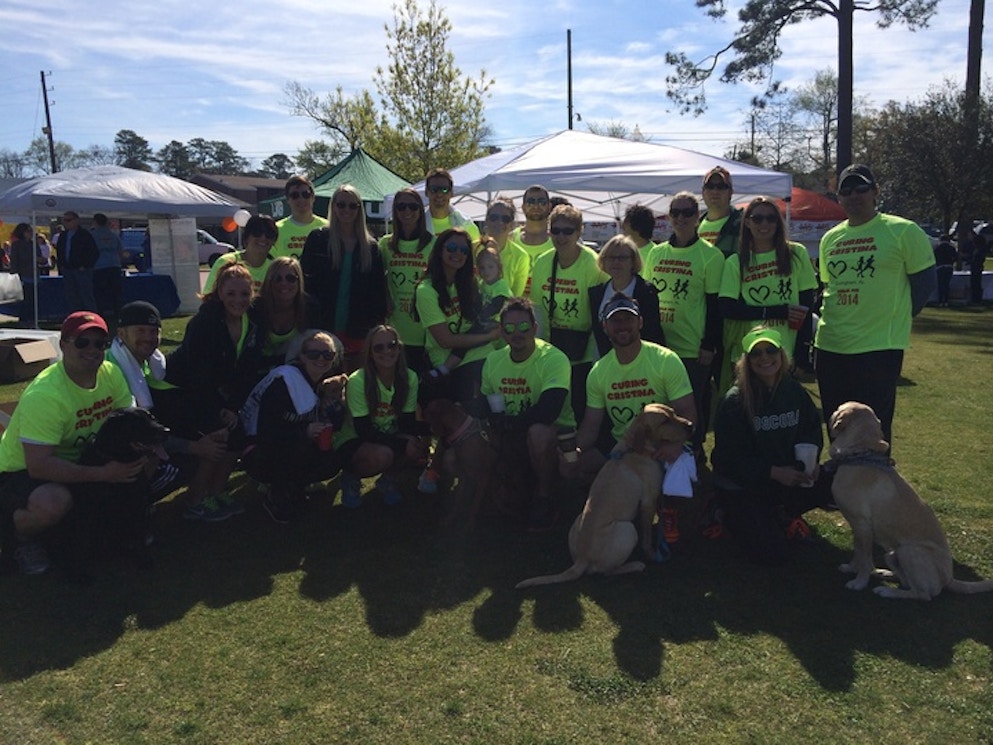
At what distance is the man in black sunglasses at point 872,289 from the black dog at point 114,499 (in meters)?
3.86

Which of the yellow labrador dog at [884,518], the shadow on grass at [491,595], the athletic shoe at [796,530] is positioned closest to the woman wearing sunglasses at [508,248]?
the shadow on grass at [491,595]

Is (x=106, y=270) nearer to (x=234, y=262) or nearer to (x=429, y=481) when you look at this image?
(x=234, y=262)

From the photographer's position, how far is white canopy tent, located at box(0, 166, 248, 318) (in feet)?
40.7

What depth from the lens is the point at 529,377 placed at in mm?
4531

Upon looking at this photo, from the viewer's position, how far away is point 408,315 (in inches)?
206

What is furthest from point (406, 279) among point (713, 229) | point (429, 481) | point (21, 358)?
point (21, 358)

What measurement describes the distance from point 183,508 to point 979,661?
449 centimetres

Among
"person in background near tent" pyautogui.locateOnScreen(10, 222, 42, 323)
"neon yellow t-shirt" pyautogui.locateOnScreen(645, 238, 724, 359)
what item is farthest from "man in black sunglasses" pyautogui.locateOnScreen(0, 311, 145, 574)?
"person in background near tent" pyautogui.locateOnScreen(10, 222, 42, 323)

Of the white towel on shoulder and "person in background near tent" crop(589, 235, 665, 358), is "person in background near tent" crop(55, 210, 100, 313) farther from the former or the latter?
the white towel on shoulder

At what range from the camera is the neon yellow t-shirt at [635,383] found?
13.8 ft

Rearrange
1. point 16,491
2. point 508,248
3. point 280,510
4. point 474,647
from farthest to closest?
point 508,248, point 280,510, point 16,491, point 474,647

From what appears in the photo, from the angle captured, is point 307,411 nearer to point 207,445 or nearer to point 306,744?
point 207,445

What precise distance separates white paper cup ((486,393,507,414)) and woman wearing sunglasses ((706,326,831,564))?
48.7 inches

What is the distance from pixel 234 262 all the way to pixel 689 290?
9.79ft
